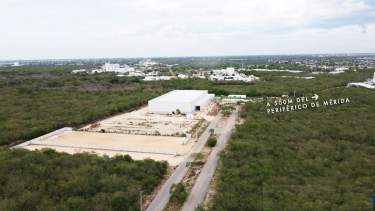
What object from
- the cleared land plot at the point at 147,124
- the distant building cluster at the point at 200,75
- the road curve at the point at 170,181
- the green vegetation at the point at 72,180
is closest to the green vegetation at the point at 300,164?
the road curve at the point at 170,181

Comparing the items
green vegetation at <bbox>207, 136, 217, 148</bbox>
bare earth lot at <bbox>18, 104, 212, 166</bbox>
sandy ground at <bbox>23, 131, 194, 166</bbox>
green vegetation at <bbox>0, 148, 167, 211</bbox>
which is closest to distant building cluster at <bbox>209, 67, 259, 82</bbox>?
bare earth lot at <bbox>18, 104, 212, 166</bbox>

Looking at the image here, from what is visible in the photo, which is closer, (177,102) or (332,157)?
(332,157)

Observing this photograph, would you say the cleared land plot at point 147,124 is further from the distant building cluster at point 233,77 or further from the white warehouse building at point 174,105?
the distant building cluster at point 233,77

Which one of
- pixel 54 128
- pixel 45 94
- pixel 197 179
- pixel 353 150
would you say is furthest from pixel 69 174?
pixel 45 94

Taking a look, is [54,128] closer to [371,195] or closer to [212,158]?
[212,158]

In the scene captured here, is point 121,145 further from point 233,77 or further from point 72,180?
point 233,77

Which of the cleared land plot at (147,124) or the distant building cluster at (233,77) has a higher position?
the distant building cluster at (233,77)
